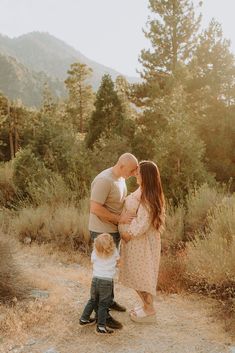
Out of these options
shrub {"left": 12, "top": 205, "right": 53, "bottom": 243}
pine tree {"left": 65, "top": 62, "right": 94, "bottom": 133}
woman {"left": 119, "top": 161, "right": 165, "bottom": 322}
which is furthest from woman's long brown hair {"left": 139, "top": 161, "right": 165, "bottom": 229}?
pine tree {"left": 65, "top": 62, "right": 94, "bottom": 133}

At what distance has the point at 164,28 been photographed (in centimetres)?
2589

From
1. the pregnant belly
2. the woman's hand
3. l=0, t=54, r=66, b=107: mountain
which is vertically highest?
the pregnant belly

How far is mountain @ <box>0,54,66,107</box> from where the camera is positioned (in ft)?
412

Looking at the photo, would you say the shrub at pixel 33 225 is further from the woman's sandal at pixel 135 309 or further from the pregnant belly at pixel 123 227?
the pregnant belly at pixel 123 227

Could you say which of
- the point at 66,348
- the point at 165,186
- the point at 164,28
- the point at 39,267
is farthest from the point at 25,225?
the point at 164,28

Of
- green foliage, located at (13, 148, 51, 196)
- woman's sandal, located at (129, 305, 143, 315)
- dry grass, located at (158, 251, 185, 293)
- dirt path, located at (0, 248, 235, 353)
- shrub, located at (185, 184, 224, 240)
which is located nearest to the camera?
dirt path, located at (0, 248, 235, 353)

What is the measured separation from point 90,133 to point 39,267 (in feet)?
32.1

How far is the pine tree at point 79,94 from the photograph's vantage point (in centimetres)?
3941

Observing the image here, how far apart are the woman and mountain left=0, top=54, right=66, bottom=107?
12138 centimetres

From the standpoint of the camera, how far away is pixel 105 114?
16562 millimetres

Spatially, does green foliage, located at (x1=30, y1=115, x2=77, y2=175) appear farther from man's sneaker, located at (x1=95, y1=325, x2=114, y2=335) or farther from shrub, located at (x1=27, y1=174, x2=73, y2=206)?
man's sneaker, located at (x1=95, y1=325, x2=114, y2=335)

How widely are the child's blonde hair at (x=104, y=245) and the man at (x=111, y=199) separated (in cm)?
18

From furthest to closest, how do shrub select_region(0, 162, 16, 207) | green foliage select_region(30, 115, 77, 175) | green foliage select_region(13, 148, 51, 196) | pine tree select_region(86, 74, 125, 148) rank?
1. pine tree select_region(86, 74, 125, 148)
2. green foliage select_region(30, 115, 77, 175)
3. shrub select_region(0, 162, 16, 207)
4. green foliage select_region(13, 148, 51, 196)

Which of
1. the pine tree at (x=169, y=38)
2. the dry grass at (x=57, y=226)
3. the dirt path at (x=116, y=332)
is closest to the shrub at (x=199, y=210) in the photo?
the dry grass at (x=57, y=226)
